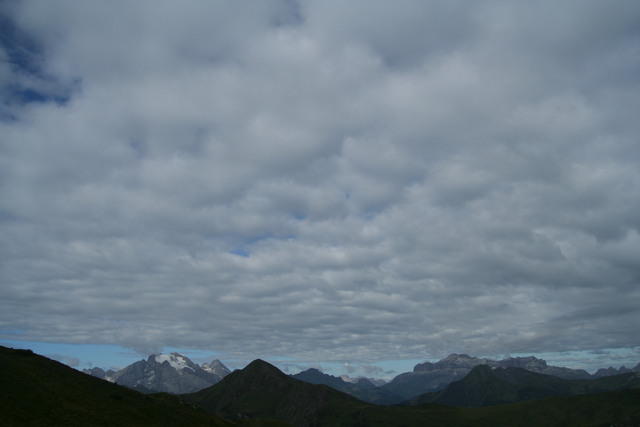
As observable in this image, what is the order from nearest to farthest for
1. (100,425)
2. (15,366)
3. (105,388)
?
(100,425) < (15,366) < (105,388)

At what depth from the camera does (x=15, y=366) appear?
4444 inches

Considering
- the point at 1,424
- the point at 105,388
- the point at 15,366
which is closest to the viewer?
the point at 1,424

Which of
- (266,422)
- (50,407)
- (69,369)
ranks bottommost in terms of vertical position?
(266,422)

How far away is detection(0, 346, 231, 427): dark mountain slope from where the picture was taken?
91.1m

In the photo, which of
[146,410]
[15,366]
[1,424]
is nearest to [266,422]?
[146,410]

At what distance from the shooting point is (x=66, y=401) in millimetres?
101125

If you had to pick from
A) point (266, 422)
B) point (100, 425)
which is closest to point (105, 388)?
point (100, 425)

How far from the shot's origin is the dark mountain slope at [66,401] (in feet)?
299

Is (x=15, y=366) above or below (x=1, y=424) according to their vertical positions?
above

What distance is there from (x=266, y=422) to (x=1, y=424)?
125374 mm

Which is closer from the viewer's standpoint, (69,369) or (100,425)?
(100,425)

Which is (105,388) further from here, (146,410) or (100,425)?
(100,425)

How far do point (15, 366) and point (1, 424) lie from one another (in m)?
36.7

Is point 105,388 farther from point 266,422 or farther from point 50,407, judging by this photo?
point 266,422
